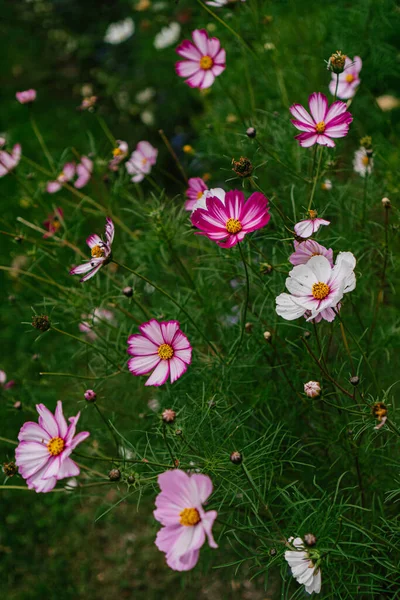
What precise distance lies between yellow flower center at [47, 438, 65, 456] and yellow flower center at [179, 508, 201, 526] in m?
0.26

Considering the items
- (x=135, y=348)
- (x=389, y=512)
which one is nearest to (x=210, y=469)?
(x=135, y=348)

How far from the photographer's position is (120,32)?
2885 mm

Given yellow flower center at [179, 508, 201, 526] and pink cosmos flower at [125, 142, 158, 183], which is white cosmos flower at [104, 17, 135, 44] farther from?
yellow flower center at [179, 508, 201, 526]

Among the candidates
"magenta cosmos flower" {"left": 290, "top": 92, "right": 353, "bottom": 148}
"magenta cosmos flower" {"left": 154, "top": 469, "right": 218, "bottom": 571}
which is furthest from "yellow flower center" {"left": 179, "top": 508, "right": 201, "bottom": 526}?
"magenta cosmos flower" {"left": 290, "top": 92, "right": 353, "bottom": 148}

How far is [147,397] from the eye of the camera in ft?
5.18

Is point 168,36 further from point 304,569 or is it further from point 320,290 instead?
point 304,569

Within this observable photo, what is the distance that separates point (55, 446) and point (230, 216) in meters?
0.46

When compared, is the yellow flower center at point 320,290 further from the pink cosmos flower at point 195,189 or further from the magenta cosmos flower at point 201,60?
the magenta cosmos flower at point 201,60

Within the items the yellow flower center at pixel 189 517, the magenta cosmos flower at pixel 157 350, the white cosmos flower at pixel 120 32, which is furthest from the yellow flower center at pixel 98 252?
the white cosmos flower at pixel 120 32

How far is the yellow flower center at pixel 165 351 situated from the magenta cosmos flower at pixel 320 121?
0.41 metres

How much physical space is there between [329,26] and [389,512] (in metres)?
1.51

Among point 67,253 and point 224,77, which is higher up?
point 224,77

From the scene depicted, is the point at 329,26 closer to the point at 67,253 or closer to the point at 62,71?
the point at 67,253

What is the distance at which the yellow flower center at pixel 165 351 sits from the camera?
1.02 m
